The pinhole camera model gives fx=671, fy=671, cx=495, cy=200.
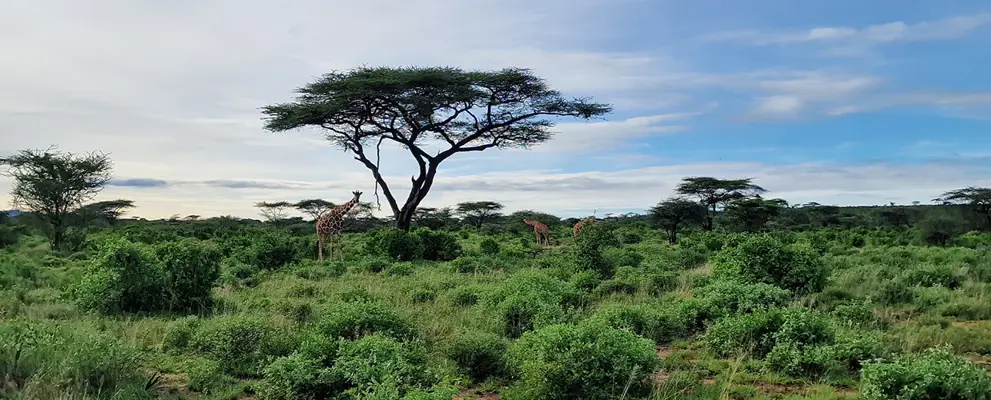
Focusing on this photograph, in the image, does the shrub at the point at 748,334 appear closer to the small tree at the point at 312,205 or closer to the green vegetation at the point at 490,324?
the green vegetation at the point at 490,324

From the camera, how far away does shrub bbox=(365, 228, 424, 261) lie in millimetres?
18609

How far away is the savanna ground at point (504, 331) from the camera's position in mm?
5508

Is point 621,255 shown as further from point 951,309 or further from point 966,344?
point 966,344

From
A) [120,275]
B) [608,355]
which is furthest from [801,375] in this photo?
[120,275]

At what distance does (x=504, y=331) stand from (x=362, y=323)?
181 cm

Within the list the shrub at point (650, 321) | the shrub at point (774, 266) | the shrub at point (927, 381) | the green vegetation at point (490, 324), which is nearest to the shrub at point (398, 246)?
the green vegetation at point (490, 324)

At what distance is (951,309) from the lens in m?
9.15

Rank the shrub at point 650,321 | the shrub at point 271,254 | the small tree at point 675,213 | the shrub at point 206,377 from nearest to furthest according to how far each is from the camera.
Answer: the shrub at point 206,377
the shrub at point 650,321
the shrub at point 271,254
the small tree at point 675,213

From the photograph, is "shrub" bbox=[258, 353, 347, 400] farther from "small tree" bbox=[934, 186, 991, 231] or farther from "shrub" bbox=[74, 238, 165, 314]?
"small tree" bbox=[934, 186, 991, 231]

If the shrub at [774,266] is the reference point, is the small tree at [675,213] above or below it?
above

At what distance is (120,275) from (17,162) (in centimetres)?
1739

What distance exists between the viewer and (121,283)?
9.49 m

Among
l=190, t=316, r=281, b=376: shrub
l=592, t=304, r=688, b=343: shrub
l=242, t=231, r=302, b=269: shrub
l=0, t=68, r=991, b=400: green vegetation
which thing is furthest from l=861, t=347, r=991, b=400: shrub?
l=242, t=231, r=302, b=269: shrub

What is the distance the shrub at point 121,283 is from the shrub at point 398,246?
8.52 m
